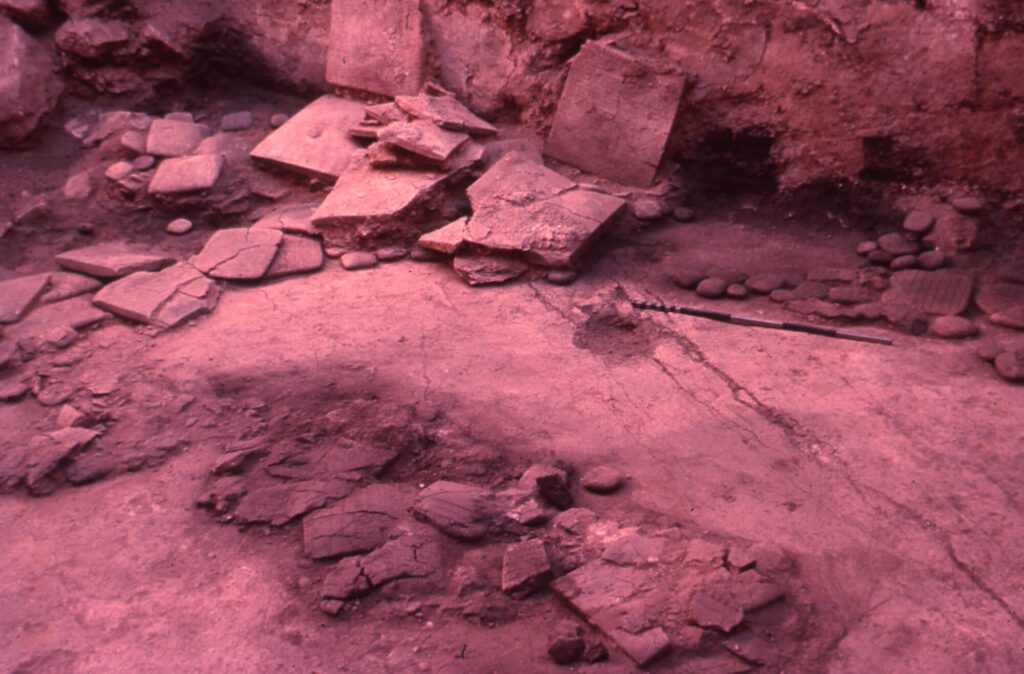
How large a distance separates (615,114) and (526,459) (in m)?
2.41

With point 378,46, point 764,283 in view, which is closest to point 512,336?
point 764,283

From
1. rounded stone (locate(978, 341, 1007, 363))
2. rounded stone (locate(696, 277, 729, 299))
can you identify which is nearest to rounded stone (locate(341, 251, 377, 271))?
rounded stone (locate(696, 277, 729, 299))

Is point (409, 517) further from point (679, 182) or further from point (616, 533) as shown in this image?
point (679, 182)

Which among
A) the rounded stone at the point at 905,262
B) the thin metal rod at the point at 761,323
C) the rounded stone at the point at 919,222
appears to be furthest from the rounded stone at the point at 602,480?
the rounded stone at the point at 919,222

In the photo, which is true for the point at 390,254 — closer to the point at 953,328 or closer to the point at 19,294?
the point at 19,294

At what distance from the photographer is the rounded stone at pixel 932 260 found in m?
3.77

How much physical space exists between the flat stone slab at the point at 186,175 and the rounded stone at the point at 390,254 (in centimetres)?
118

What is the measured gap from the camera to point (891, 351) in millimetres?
3322

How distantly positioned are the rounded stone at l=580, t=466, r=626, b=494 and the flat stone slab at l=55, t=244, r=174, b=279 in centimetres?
257

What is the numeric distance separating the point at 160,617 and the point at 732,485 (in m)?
1.75

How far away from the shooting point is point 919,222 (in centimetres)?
392

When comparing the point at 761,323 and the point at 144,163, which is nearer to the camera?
the point at 761,323

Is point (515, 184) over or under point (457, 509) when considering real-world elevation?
over

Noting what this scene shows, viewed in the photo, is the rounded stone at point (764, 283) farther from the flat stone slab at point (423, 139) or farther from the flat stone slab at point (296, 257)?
the flat stone slab at point (296, 257)
